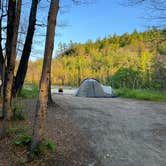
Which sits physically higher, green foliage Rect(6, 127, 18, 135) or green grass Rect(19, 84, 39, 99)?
green grass Rect(19, 84, 39, 99)

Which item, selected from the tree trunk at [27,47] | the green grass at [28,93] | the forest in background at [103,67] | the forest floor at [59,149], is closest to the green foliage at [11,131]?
the forest floor at [59,149]

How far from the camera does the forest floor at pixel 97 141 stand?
15.8 ft

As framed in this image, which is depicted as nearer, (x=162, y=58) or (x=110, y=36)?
(x=162, y=58)

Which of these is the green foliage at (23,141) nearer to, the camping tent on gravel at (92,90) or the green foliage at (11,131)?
the green foliage at (11,131)

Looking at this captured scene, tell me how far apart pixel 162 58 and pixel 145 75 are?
12.2m

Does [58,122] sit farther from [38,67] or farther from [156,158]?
[38,67]

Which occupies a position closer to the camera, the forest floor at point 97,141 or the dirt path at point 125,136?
the forest floor at point 97,141

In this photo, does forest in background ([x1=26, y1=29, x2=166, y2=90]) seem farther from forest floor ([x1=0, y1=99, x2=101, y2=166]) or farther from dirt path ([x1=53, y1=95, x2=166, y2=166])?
forest floor ([x1=0, y1=99, x2=101, y2=166])

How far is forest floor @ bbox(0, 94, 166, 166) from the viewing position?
4828 mm

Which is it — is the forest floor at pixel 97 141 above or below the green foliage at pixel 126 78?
below

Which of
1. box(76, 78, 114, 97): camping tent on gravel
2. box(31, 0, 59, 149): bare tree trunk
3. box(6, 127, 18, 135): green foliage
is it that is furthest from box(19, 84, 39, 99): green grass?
box(31, 0, 59, 149): bare tree trunk

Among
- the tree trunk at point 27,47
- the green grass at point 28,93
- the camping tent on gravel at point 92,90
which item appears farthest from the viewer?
the camping tent on gravel at point 92,90

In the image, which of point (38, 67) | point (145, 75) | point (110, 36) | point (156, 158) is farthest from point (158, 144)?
point (110, 36)

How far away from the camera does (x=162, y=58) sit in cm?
2061
